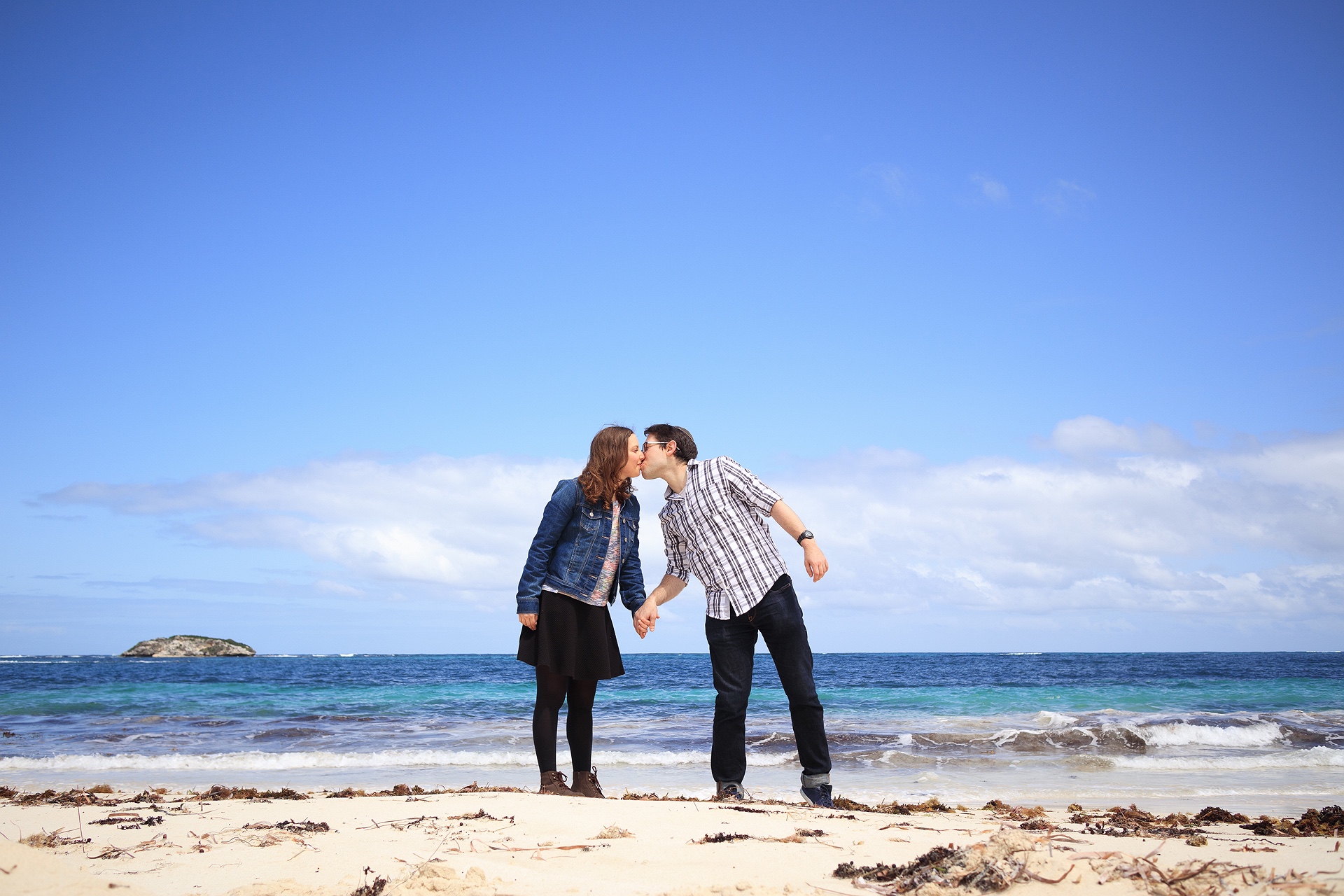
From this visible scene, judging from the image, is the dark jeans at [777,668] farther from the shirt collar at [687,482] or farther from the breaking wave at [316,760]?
Answer: the breaking wave at [316,760]

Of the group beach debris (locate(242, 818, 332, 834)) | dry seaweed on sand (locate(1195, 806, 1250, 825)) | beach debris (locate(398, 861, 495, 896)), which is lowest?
dry seaweed on sand (locate(1195, 806, 1250, 825))

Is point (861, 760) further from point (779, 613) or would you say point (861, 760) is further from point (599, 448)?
point (599, 448)

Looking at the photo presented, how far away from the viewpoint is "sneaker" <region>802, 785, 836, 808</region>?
3.69 metres

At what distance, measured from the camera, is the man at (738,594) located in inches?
144

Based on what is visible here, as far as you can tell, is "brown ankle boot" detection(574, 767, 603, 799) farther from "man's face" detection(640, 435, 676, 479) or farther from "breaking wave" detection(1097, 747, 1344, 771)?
"breaking wave" detection(1097, 747, 1344, 771)

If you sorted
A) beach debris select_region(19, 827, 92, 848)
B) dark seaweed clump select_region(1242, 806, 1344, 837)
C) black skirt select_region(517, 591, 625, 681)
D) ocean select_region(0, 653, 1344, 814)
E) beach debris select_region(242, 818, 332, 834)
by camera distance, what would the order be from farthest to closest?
ocean select_region(0, 653, 1344, 814) → black skirt select_region(517, 591, 625, 681) → dark seaweed clump select_region(1242, 806, 1344, 837) → beach debris select_region(242, 818, 332, 834) → beach debris select_region(19, 827, 92, 848)

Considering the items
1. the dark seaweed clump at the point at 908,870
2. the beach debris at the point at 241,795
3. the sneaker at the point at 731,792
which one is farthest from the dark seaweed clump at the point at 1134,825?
the beach debris at the point at 241,795

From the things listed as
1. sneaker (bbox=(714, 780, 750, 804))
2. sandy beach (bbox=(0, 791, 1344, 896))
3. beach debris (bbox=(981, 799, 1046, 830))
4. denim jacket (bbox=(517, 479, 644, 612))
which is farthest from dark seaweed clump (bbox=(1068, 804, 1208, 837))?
denim jacket (bbox=(517, 479, 644, 612))

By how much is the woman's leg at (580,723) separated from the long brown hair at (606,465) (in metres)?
0.88

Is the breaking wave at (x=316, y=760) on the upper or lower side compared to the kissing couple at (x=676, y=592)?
lower

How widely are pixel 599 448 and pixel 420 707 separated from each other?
11.1 metres

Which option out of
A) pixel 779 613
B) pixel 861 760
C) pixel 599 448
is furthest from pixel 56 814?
pixel 861 760

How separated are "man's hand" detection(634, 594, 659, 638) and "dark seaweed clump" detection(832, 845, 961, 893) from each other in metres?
1.58

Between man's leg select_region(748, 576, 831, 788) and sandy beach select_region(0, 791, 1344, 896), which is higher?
man's leg select_region(748, 576, 831, 788)
